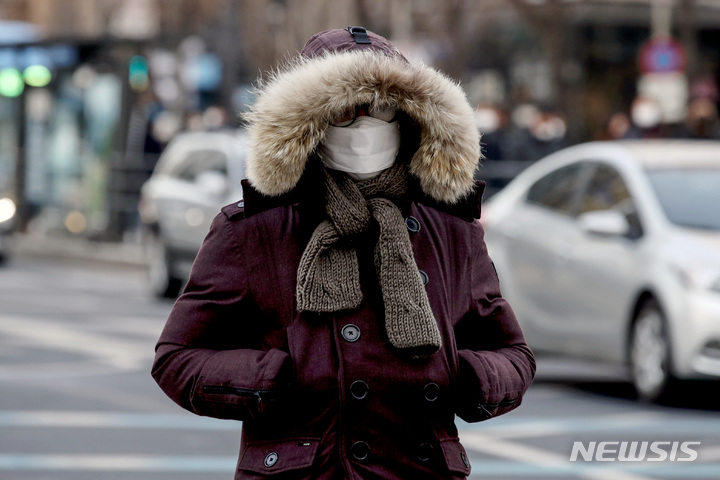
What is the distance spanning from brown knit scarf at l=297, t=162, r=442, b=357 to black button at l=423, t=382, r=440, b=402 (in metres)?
0.06

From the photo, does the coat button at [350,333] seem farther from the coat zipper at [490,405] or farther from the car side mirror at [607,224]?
the car side mirror at [607,224]

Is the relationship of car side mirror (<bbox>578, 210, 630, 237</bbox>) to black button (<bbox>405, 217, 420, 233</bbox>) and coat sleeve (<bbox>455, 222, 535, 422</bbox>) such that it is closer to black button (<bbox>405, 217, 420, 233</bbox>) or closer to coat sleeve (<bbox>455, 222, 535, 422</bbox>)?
coat sleeve (<bbox>455, 222, 535, 422</bbox>)

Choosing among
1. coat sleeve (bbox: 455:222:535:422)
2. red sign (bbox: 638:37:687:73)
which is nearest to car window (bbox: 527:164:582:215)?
coat sleeve (bbox: 455:222:535:422)

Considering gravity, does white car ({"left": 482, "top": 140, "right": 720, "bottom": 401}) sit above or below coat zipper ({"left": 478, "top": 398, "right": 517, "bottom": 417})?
below

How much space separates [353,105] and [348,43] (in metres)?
0.15

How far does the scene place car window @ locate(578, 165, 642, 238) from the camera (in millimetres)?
9797

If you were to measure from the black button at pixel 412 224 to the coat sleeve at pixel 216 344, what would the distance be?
0.34m

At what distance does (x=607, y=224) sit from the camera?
9.52 m

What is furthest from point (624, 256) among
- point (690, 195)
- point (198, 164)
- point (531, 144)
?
point (531, 144)

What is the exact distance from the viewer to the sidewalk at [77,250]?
22.0 metres

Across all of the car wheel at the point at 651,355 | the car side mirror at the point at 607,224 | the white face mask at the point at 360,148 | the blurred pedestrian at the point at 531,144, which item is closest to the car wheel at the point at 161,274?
the blurred pedestrian at the point at 531,144

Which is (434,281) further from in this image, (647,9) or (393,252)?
(647,9)

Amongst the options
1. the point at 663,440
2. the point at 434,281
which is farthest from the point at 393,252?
the point at 663,440

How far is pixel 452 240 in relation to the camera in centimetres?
308
